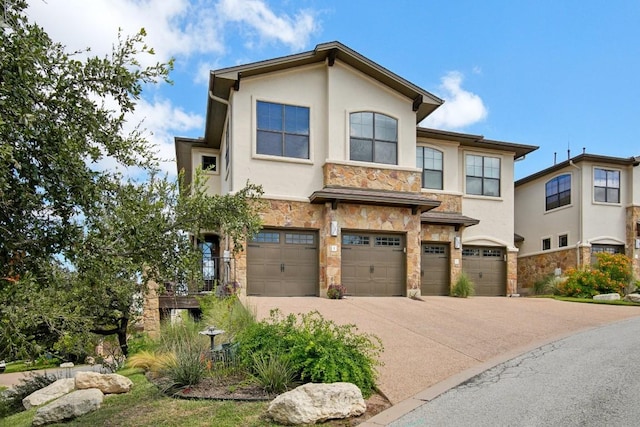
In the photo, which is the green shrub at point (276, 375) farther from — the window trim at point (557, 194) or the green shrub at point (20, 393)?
the window trim at point (557, 194)

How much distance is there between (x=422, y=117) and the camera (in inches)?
755

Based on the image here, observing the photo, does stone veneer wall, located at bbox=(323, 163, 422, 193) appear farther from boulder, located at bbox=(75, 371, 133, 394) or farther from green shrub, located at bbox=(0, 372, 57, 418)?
green shrub, located at bbox=(0, 372, 57, 418)

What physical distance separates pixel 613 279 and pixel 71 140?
22.6 metres

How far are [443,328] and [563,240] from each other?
16.5 m

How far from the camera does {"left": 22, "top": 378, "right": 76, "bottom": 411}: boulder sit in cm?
907

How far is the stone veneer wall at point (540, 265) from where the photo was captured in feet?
77.9

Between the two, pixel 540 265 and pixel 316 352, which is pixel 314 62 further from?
pixel 540 265

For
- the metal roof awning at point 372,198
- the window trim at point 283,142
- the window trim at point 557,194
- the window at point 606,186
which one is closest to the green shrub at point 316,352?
the metal roof awning at point 372,198

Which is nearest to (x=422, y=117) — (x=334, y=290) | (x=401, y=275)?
(x=401, y=275)

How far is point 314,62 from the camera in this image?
1716 centimetres

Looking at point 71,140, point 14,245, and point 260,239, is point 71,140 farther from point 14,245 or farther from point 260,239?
point 260,239

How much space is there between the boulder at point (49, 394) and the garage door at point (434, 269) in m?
13.4

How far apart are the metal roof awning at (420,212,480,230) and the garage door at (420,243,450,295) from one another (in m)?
1.03

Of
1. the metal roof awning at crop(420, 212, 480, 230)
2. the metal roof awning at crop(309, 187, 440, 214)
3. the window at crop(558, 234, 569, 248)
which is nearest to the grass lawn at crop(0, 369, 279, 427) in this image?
the metal roof awning at crop(309, 187, 440, 214)
